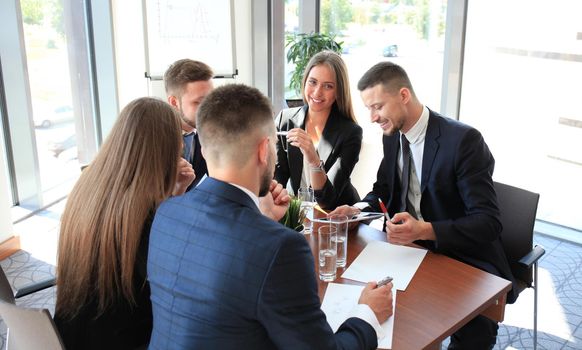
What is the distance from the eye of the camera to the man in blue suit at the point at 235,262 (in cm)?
127

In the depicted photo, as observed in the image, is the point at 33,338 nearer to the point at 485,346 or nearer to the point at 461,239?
the point at 461,239

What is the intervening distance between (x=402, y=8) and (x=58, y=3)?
303cm

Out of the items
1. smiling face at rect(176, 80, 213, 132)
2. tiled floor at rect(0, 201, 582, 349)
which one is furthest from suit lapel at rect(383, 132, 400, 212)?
smiling face at rect(176, 80, 213, 132)

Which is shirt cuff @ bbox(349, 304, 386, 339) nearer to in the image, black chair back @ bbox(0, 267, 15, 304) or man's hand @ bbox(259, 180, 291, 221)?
man's hand @ bbox(259, 180, 291, 221)

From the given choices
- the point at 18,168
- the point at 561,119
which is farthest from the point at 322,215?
the point at 18,168

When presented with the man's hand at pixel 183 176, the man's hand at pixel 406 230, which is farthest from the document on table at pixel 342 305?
the man's hand at pixel 183 176

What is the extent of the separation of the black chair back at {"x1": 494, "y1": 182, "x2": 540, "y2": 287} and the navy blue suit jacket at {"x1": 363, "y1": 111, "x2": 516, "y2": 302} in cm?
9

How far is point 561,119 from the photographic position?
426 centimetres

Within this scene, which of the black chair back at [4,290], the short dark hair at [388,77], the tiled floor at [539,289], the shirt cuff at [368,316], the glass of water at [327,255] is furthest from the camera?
the tiled floor at [539,289]

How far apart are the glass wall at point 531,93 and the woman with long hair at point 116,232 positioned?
339 centimetres

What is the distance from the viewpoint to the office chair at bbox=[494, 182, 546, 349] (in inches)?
98.6

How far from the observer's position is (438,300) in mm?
1800

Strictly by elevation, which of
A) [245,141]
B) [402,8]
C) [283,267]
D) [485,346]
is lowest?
[485,346]

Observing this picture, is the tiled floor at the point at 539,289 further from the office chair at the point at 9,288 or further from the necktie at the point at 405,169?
the office chair at the point at 9,288
